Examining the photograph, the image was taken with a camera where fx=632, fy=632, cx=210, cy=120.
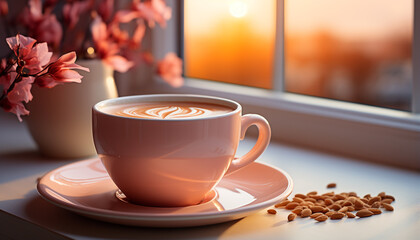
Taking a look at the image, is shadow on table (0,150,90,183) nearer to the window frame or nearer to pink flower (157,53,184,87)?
pink flower (157,53,184,87)

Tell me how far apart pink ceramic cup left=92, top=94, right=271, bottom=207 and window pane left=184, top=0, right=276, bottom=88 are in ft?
2.37

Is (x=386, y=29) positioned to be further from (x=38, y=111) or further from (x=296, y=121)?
(x=38, y=111)

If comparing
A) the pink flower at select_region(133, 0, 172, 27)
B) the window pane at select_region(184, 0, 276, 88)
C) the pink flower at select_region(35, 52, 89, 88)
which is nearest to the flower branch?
the pink flower at select_region(35, 52, 89, 88)

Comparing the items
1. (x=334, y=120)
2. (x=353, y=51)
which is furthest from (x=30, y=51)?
(x=353, y=51)

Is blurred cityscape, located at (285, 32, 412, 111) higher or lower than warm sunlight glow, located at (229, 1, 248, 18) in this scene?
lower

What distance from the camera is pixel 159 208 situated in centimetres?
75

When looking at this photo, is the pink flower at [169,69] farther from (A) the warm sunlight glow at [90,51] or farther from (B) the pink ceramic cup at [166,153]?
(B) the pink ceramic cup at [166,153]

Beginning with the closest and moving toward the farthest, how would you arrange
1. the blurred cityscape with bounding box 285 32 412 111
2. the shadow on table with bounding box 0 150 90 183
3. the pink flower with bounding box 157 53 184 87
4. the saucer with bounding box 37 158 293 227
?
the saucer with bounding box 37 158 293 227
the shadow on table with bounding box 0 150 90 183
the pink flower with bounding box 157 53 184 87
the blurred cityscape with bounding box 285 32 412 111

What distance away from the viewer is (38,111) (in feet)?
3.46

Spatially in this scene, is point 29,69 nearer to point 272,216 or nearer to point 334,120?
point 272,216

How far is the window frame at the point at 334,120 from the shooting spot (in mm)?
1050

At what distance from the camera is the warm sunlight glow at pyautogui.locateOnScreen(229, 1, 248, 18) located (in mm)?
1478

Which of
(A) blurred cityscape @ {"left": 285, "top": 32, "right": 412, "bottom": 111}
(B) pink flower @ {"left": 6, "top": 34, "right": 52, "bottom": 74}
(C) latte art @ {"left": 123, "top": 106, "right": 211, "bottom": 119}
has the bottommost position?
(A) blurred cityscape @ {"left": 285, "top": 32, "right": 412, "bottom": 111}

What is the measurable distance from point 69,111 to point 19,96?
0.29 meters
